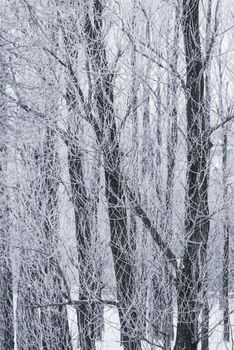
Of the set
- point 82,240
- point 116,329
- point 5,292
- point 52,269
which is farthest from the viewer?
point 116,329

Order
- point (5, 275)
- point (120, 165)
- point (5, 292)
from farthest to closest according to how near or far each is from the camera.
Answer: point (5, 292) → point (5, 275) → point (120, 165)

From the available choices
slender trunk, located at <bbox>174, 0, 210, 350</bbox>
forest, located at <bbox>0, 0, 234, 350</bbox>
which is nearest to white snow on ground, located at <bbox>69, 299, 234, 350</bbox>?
forest, located at <bbox>0, 0, 234, 350</bbox>

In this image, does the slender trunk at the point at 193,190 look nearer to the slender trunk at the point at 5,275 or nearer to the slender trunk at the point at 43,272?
the slender trunk at the point at 43,272

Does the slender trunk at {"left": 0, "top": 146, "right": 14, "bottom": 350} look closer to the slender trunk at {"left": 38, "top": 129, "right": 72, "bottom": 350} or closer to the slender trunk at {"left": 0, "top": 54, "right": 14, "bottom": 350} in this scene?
the slender trunk at {"left": 0, "top": 54, "right": 14, "bottom": 350}

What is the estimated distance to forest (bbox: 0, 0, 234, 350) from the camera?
22.6 ft

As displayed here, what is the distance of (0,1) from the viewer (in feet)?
21.1

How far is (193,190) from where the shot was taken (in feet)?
23.1

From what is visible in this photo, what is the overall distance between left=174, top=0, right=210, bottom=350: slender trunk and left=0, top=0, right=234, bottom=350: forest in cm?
2

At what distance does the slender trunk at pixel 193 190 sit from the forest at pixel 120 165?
18 mm

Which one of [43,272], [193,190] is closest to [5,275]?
[43,272]

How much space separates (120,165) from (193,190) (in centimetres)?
96

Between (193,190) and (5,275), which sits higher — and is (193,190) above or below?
above

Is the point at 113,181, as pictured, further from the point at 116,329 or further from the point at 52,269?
the point at 116,329

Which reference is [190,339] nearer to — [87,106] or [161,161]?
[161,161]
